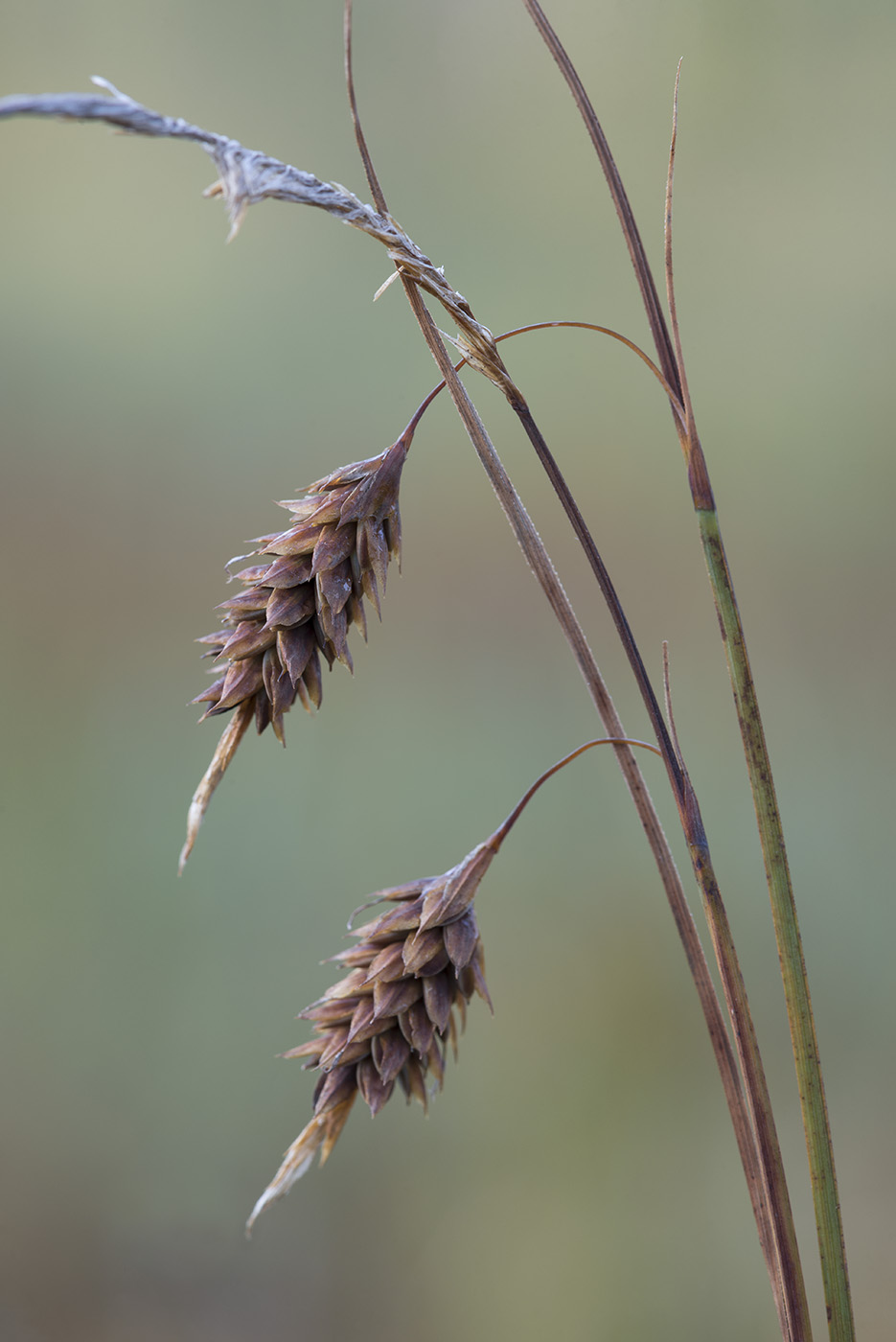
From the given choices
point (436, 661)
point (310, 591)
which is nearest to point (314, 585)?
point (310, 591)

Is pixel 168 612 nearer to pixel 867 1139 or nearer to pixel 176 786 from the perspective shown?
pixel 176 786

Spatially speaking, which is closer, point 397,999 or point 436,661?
point 397,999

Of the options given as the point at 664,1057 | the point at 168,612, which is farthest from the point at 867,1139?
the point at 168,612

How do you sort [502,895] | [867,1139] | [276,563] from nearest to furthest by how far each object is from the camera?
[276,563] → [867,1139] → [502,895]

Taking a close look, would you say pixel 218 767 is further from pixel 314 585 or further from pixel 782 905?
pixel 782 905

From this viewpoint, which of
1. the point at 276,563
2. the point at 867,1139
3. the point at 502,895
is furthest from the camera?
the point at 502,895

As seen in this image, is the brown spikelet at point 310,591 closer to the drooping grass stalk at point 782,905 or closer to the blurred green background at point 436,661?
the drooping grass stalk at point 782,905

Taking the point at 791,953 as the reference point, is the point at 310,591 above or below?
above
